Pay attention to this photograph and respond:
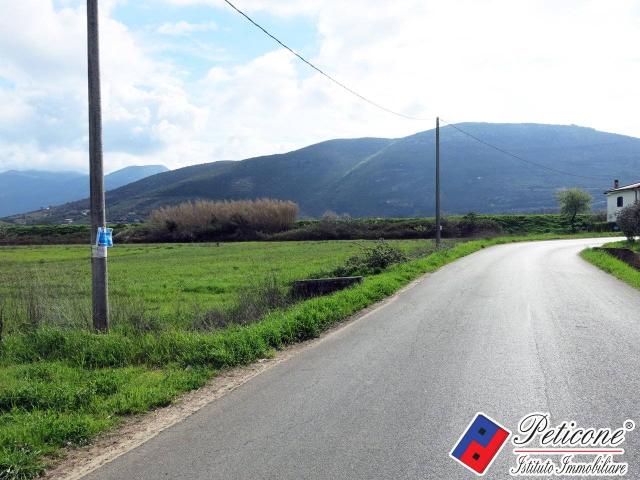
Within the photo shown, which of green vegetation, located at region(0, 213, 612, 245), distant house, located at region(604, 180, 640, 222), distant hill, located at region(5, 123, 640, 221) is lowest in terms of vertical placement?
green vegetation, located at region(0, 213, 612, 245)

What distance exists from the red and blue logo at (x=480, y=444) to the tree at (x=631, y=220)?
31.9 metres

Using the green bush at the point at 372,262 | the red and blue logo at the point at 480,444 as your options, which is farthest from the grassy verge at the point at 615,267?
the red and blue logo at the point at 480,444

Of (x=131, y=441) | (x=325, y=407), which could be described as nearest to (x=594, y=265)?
(x=325, y=407)

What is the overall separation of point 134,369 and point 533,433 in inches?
196

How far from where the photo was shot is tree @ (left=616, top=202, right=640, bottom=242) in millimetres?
32156

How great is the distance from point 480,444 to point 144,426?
3.22 m

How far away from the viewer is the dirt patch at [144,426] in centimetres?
460

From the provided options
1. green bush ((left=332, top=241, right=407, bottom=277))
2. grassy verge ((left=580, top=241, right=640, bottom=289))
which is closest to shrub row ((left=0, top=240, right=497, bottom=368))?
green bush ((left=332, top=241, right=407, bottom=277))

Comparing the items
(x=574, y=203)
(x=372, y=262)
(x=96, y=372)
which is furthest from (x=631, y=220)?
(x=574, y=203)

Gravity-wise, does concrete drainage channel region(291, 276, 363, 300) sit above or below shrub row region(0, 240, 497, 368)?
below

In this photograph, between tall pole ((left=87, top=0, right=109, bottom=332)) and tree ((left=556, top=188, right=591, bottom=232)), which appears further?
tree ((left=556, top=188, right=591, bottom=232))

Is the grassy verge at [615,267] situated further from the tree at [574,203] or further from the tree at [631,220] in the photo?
the tree at [574,203]

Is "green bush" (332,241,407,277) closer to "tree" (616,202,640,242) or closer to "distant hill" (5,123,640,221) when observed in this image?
"tree" (616,202,640,242)

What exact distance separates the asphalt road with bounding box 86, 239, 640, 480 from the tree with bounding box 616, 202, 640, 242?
81.1ft
